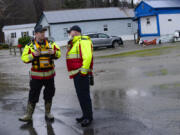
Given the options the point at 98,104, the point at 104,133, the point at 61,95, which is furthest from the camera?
the point at 61,95

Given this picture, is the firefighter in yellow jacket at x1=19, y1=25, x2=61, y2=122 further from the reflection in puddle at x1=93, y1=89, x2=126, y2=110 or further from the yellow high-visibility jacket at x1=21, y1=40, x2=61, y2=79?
the reflection in puddle at x1=93, y1=89, x2=126, y2=110

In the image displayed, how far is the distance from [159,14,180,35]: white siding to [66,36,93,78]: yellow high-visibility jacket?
25.6 m

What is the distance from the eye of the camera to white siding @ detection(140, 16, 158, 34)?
3103 centimetres

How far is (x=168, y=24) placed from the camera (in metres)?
30.6

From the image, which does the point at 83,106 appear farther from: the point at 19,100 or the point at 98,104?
the point at 19,100

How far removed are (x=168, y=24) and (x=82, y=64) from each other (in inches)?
1038

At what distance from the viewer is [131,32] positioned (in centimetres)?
4675

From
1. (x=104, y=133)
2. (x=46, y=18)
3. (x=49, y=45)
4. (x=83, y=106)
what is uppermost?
(x=46, y=18)

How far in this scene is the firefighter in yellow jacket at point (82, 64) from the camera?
5645 mm

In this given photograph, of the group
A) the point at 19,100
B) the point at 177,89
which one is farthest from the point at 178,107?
the point at 19,100

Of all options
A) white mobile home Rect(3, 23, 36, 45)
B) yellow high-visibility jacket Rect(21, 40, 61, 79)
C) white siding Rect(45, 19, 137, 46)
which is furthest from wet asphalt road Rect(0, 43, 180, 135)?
white mobile home Rect(3, 23, 36, 45)

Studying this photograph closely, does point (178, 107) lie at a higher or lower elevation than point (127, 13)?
lower

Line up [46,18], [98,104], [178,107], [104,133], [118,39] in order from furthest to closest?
1. [46,18]
2. [118,39]
3. [98,104]
4. [178,107]
5. [104,133]

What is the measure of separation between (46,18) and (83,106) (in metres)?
38.4
